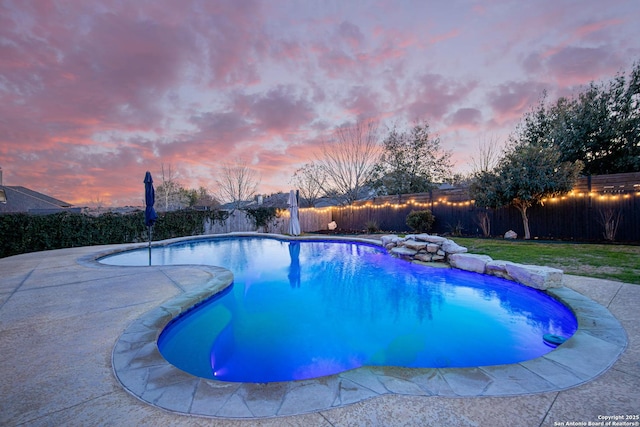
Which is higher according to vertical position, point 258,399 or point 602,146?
point 602,146

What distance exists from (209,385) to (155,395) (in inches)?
13.9

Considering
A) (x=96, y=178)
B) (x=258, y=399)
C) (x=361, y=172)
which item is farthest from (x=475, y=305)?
(x=96, y=178)

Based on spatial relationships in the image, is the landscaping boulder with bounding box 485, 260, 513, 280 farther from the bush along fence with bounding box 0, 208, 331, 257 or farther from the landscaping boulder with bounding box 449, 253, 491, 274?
the bush along fence with bounding box 0, 208, 331, 257

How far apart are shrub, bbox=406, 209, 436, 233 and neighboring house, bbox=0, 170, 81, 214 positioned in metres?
22.7

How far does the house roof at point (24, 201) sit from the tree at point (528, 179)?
2871 centimetres

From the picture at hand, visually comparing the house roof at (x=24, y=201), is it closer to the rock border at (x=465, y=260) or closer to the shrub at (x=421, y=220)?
the rock border at (x=465, y=260)

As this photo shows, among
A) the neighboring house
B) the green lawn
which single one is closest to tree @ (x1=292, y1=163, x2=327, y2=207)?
the green lawn

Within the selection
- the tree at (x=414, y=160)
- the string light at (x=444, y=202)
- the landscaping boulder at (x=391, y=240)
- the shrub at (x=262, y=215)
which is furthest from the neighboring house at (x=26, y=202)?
the tree at (x=414, y=160)

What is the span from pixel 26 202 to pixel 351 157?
28647 millimetres

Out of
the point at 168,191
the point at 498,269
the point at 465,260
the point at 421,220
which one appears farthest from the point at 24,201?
the point at 498,269

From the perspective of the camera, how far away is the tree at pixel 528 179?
9.20 meters

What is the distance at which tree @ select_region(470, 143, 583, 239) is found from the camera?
9.20m

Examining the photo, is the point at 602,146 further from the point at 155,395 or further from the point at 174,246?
the point at 174,246

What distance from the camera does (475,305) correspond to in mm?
4801
